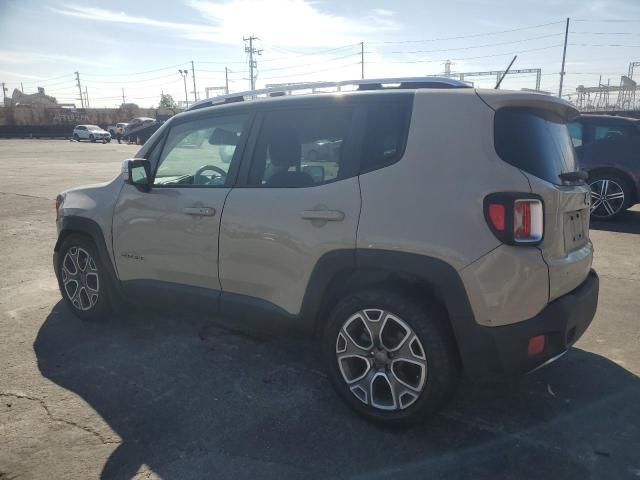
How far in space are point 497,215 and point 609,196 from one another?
23.2 ft

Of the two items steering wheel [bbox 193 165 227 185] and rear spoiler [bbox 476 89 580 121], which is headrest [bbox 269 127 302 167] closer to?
steering wheel [bbox 193 165 227 185]

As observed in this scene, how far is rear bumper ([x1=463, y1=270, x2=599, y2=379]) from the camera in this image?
90.3 inches

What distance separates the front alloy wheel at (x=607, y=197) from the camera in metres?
7.94

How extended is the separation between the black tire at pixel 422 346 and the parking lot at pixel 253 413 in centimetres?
11

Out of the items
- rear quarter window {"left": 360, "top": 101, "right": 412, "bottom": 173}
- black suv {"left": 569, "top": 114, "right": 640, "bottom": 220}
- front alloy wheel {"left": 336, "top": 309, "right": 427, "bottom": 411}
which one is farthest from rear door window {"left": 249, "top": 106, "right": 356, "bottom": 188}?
black suv {"left": 569, "top": 114, "right": 640, "bottom": 220}

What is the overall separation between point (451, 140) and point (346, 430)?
167 cm

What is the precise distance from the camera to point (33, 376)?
3248 millimetres

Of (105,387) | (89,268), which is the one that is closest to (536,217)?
(105,387)

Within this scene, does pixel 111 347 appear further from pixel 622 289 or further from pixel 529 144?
pixel 622 289

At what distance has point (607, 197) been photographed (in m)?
8.03

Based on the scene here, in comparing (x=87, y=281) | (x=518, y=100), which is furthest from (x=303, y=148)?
(x=87, y=281)

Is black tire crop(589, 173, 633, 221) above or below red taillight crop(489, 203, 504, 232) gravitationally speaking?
below

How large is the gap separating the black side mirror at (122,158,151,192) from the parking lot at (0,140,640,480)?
1243mm

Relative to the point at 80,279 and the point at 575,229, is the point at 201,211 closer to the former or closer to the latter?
the point at 80,279
